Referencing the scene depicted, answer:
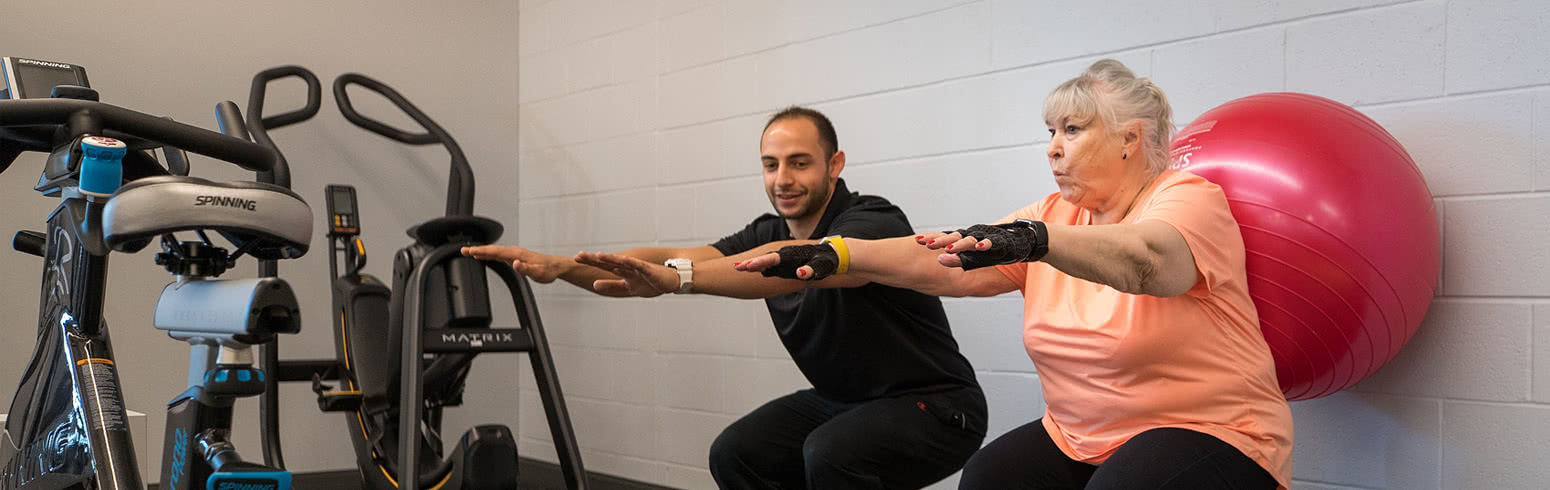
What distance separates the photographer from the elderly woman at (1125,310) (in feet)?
5.44

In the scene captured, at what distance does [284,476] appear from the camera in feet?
5.39

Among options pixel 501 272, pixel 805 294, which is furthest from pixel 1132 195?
pixel 501 272

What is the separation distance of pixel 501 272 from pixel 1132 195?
1.74 m

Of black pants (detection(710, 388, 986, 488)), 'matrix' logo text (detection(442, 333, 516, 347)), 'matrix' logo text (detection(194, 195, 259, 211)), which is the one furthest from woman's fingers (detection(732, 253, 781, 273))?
'matrix' logo text (detection(442, 333, 516, 347))

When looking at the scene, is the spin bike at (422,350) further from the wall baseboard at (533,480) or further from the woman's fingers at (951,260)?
the woman's fingers at (951,260)

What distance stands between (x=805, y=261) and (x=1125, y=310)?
1.70 feet

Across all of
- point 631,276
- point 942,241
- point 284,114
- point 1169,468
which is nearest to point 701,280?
point 631,276

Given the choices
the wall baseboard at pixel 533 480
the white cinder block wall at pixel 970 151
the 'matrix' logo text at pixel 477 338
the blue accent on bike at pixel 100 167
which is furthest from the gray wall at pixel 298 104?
the blue accent on bike at pixel 100 167

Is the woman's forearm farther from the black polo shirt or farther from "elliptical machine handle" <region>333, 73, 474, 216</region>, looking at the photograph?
"elliptical machine handle" <region>333, 73, 474, 216</region>

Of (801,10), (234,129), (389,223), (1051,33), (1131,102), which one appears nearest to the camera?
(1131,102)

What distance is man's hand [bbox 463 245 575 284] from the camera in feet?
7.66

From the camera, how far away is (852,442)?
2.29m

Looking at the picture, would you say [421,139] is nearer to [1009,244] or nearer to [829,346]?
[829,346]

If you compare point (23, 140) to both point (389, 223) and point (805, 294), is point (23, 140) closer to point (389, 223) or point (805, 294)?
point (805, 294)
